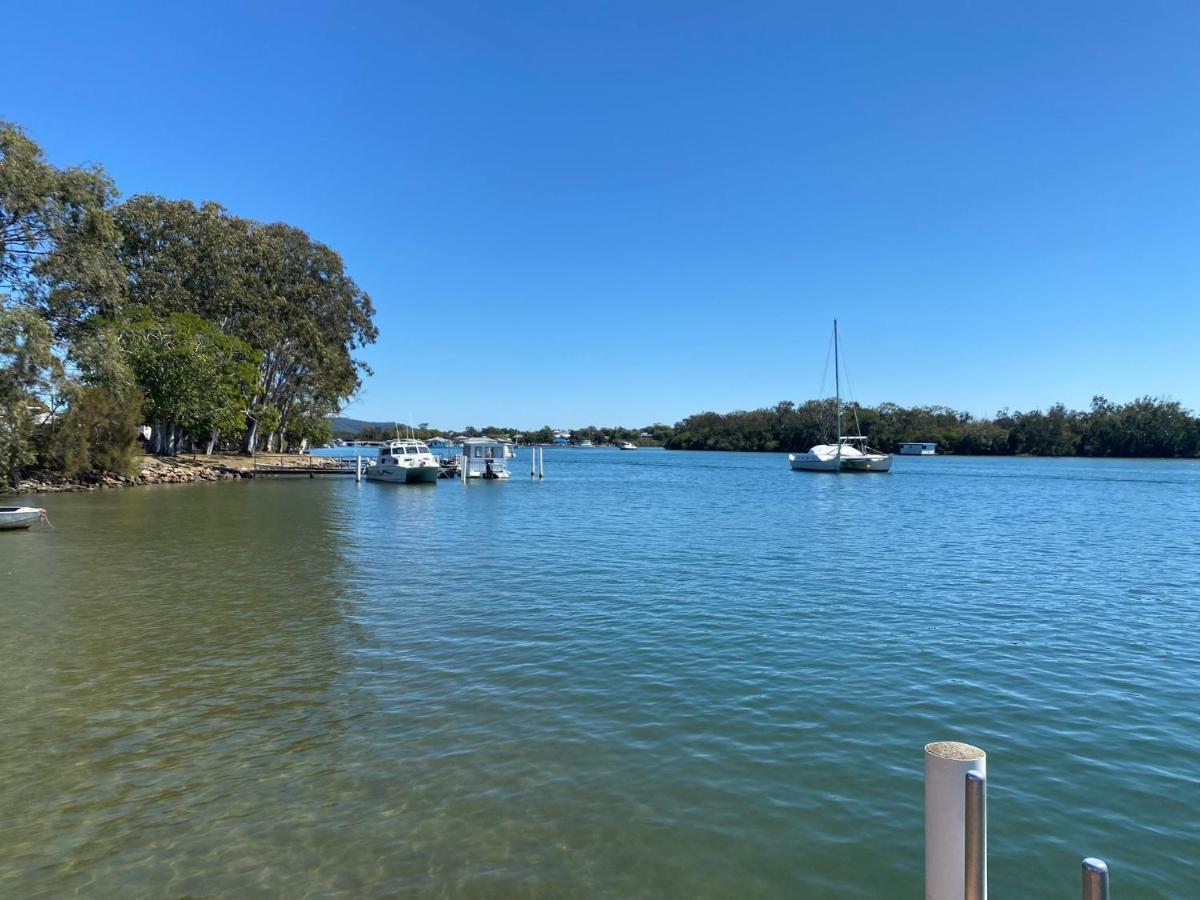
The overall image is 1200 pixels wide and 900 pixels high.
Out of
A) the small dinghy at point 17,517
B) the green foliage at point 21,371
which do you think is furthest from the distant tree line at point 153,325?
the small dinghy at point 17,517

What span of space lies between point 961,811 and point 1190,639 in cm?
1245

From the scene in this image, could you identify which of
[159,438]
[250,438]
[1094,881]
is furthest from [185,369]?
[1094,881]

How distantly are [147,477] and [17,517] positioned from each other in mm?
28257

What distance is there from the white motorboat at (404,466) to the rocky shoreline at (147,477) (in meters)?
10.9

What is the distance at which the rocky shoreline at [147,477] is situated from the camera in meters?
42.9

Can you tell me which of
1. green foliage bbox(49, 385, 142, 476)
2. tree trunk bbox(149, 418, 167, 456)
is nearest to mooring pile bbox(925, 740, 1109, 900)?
green foliage bbox(49, 385, 142, 476)

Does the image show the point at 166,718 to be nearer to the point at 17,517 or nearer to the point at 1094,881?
the point at 1094,881

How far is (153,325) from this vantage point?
176ft

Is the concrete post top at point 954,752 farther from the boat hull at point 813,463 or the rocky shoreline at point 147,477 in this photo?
the boat hull at point 813,463

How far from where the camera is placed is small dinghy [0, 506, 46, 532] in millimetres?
25172

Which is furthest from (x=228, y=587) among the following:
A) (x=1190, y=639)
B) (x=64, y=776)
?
(x=1190, y=639)

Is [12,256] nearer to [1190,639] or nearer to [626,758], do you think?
[626,758]

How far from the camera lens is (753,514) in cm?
3662

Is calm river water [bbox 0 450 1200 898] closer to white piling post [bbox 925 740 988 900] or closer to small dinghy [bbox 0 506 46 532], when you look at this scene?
white piling post [bbox 925 740 988 900]
